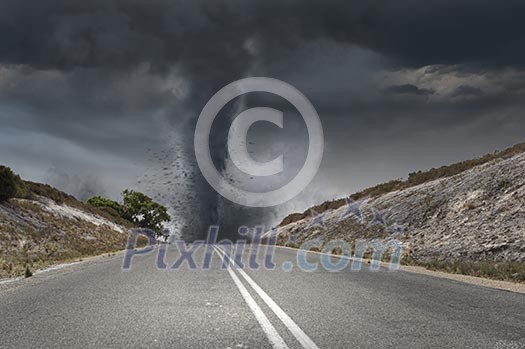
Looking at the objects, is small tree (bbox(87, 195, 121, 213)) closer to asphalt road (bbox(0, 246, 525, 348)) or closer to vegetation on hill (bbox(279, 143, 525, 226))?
vegetation on hill (bbox(279, 143, 525, 226))

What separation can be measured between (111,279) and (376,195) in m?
31.8

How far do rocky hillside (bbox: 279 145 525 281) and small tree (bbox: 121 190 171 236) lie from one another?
47.9 meters

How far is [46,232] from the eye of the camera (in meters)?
26.5

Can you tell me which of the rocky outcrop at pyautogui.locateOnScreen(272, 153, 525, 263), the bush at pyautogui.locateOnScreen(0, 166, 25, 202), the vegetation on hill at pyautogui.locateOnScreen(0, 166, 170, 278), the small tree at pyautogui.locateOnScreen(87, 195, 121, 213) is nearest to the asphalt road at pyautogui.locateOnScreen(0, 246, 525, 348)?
the vegetation on hill at pyautogui.locateOnScreen(0, 166, 170, 278)

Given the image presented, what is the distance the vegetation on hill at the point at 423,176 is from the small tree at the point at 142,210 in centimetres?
3895

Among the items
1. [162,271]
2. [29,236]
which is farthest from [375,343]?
[29,236]

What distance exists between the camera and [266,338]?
4.70 m

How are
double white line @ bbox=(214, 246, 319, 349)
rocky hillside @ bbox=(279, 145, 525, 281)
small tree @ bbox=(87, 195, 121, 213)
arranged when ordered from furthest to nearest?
1. small tree @ bbox=(87, 195, 121, 213)
2. rocky hillside @ bbox=(279, 145, 525, 281)
3. double white line @ bbox=(214, 246, 319, 349)

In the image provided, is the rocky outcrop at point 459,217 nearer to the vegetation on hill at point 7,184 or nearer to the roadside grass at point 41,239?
the roadside grass at point 41,239

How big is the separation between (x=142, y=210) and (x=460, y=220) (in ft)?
208

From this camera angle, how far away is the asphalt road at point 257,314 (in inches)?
182

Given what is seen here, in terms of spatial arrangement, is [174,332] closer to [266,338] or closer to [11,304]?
[266,338]

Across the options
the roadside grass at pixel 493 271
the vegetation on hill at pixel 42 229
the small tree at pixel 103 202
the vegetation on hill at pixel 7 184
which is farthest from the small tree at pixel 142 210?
the roadside grass at pixel 493 271

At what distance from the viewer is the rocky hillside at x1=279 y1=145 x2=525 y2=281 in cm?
1610
